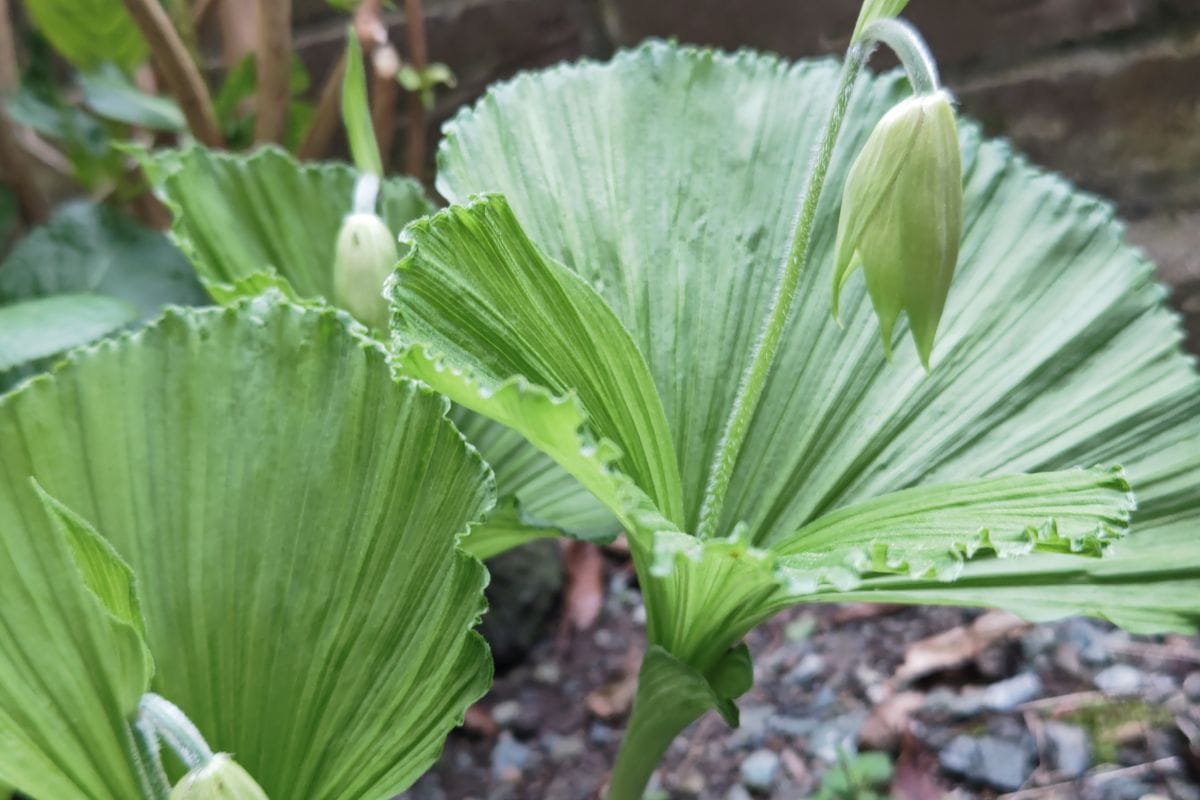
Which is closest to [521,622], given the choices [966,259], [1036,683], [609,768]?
[609,768]

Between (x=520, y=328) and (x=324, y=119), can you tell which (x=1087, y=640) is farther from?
(x=324, y=119)

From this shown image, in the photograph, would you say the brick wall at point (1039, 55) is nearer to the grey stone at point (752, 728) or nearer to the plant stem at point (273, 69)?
the plant stem at point (273, 69)

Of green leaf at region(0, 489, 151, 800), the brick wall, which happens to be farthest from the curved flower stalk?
the brick wall

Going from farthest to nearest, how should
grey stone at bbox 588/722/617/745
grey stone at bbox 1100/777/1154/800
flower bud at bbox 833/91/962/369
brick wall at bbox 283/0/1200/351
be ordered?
brick wall at bbox 283/0/1200/351
grey stone at bbox 588/722/617/745
grey stone at bbox 1100/777/1154/800
flower bud at bbox 833/91/962/369

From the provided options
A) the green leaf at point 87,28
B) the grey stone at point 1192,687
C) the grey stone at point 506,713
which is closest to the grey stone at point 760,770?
the grey stone at point 506,713

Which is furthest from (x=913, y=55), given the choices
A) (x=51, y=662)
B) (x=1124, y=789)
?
(x=1124, y=789)

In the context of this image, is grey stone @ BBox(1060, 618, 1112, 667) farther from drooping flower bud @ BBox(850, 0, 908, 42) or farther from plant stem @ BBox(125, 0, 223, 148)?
plant stem @ BBox(125, 0, 223, 148)

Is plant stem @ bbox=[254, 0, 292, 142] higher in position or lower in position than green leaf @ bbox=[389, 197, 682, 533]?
higher

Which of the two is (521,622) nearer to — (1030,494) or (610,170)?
(610,170)
